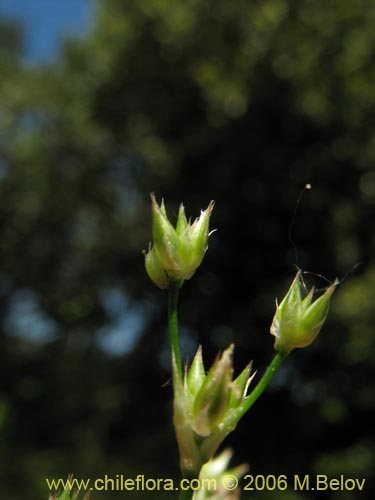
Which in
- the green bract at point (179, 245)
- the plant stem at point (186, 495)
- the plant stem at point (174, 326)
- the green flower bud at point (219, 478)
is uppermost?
the green bract at point (179, 245)

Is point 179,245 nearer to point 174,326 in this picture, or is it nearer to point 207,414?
point 174,326

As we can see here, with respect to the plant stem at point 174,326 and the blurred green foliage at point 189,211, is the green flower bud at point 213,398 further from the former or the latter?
the blurred green foliage at point 189,211

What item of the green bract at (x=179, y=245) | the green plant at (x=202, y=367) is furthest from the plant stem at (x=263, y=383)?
the green bract at (x=179, y=245)

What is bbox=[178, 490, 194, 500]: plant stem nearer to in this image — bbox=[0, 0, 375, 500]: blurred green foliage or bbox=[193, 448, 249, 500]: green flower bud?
bbox=[193, 448, 249, 500]: green flower bud

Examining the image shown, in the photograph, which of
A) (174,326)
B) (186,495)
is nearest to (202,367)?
(174,326)

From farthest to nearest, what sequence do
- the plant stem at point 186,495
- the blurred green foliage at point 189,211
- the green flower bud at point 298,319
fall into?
the blurred green foliage at point 189,211
the green flower bud at point 298,319
the plant stem at point 186,495

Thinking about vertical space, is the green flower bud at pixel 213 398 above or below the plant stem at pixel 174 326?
below

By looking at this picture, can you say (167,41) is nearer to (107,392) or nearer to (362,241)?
(362,241)
